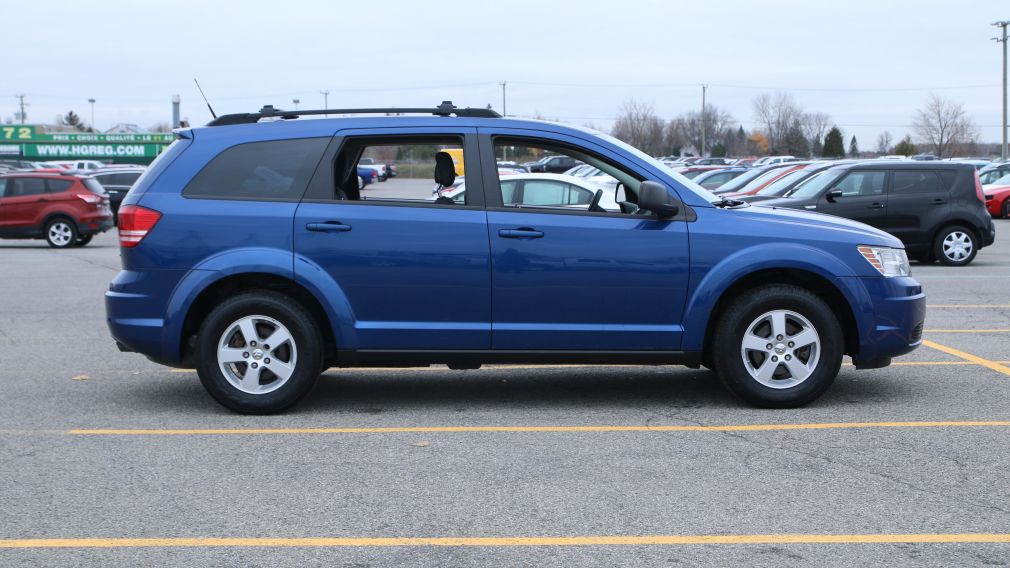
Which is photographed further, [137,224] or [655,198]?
[137,224]

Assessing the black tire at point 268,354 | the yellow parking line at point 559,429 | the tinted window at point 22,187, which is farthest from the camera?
the tinted window at point 22,187

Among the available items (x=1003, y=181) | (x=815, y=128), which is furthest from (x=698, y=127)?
(x=1003, y=181)

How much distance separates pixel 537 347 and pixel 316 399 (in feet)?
5.37

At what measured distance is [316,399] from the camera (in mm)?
7668

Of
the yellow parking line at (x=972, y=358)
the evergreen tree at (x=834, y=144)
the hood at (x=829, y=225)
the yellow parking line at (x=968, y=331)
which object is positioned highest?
the evergreen tree at (x=834, y=144)

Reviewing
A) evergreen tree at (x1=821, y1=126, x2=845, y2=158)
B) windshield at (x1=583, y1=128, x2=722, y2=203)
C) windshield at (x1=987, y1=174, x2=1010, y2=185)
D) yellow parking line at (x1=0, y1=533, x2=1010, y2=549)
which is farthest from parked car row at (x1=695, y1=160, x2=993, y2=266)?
evergreen tree at (x1=821, y1=126, x2=845, y2=158)

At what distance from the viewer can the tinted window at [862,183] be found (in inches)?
Result: 693

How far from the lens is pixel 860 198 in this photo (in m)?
17.5

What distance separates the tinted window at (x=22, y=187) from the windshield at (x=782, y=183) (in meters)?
15.0

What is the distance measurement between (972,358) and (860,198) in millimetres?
8813

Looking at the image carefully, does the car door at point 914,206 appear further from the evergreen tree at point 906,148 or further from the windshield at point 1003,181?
the evergreen tree at point 906,148

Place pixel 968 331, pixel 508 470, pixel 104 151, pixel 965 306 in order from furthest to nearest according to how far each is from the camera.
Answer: pixel 104 151 < pixel 965 306 < pixel 968 331 < pixel 508 470

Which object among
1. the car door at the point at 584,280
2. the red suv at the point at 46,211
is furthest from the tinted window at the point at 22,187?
the car door at the point at 584,280

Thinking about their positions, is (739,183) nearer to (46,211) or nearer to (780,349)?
(46,211)
